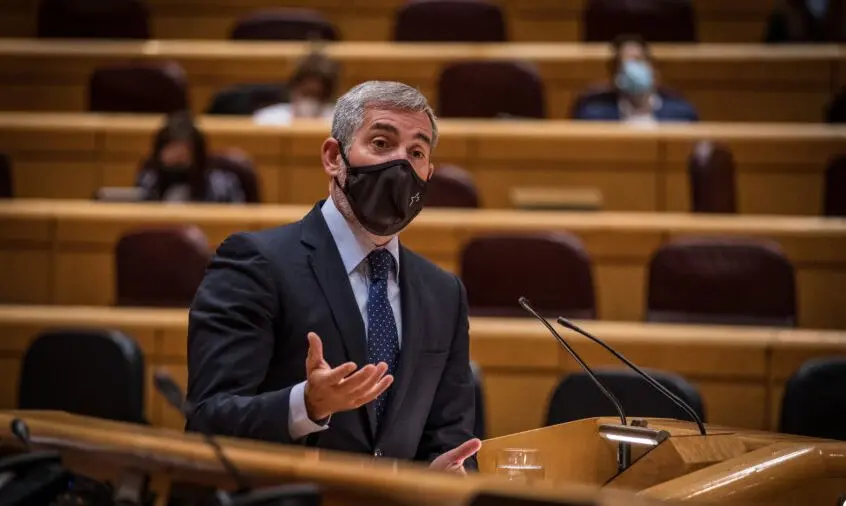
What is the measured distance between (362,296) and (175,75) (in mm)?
2595

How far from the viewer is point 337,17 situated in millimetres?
4285

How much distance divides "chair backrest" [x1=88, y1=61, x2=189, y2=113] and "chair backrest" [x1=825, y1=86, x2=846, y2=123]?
5.84 ft

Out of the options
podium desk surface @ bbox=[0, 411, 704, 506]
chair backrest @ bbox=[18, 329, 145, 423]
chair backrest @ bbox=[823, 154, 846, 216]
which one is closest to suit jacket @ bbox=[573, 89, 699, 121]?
chair backrest @ bbox=[823, 154, 846, 216]

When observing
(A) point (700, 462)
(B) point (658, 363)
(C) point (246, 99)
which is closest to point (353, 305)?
(A) point (700, 462)

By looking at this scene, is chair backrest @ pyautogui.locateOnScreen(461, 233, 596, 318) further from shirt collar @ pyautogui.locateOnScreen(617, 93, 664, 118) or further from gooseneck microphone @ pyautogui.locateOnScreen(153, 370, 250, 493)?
gooseneck microphone @ pyautogui.locateOnScreen(153, 370, 250, 493)

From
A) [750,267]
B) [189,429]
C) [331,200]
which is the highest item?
[331,200]

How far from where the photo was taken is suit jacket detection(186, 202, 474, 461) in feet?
3.73

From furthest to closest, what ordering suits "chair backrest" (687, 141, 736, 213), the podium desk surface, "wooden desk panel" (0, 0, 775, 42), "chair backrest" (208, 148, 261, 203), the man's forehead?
"wooden desk panel" (0, 0, 775, 42)
"chair backrest" (208, 148, 261, 203)
"chair backrest" (687, 141, 736, 213)
the man's forehead
the podium desk surface

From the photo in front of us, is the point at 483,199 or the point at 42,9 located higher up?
the point at 42,9

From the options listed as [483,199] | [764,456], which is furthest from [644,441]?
[483,199]

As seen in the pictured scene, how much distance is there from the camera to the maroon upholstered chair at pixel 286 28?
4.04 meters

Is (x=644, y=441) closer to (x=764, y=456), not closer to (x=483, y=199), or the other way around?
(x=764, y=456)

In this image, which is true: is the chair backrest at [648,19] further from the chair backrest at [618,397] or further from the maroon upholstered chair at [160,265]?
the chair backrest at [618,397]

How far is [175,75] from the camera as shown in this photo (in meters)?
3.70
